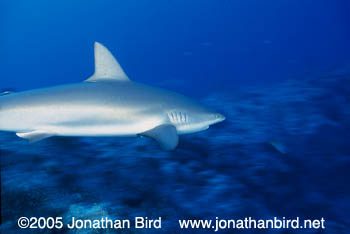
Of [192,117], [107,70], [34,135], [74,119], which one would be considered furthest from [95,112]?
[192,117]

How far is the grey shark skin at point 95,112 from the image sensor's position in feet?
14.7

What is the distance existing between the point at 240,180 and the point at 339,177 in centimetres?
238

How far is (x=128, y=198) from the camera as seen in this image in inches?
135

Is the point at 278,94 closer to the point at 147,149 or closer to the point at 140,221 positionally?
the point at 147,149

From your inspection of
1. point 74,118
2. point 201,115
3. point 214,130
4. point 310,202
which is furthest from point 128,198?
point 214,130

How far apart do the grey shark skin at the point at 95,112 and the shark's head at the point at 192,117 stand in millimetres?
19

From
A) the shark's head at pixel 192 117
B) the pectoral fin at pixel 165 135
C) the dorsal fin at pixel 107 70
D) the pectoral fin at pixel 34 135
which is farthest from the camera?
the dorsal fin at pixel 107 70

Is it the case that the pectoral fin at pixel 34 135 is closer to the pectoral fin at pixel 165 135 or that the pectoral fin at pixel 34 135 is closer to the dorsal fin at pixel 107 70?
the dorsal fin at pixel 107 70

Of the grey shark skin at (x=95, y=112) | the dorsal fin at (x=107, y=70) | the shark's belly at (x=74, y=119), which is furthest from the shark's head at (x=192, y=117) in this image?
the dorsal fin at (x=107, y=70)

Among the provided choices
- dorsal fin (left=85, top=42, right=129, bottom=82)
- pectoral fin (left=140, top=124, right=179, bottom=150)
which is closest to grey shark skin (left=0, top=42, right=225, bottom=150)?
pectoral fin (left=140, top=124, right=179, bottom=150)

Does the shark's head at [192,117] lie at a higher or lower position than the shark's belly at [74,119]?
higher

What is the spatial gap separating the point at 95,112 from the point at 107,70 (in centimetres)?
116

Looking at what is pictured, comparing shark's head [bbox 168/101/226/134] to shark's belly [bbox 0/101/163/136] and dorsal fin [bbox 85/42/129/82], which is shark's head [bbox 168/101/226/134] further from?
dorsal fin [bbox 85/42/129/82]

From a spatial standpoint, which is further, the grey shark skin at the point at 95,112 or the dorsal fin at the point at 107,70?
the dorsal fin at the point at 107,70
